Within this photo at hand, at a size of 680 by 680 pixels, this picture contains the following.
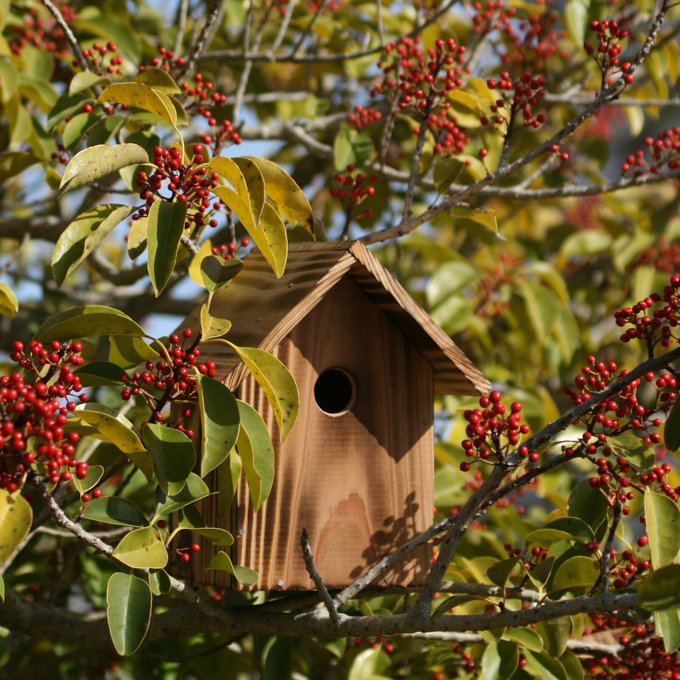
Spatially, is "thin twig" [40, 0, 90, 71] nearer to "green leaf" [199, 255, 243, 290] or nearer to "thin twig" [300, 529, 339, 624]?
"green leaf" [199, 255, 243, 290]

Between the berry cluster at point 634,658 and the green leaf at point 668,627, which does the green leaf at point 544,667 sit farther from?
the green leaf at point 668,627

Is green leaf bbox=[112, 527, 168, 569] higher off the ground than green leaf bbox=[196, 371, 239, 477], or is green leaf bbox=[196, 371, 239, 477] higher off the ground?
green leaf bbox=[196, 371, 239, 477]

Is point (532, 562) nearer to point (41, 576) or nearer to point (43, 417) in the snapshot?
point (43, 417)

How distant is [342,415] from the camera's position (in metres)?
2.55

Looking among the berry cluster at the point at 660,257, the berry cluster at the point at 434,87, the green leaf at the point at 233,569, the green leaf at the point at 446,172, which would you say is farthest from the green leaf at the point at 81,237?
the berry cluster at the point at 660,257

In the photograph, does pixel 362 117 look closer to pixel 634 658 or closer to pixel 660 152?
pixel 660 152

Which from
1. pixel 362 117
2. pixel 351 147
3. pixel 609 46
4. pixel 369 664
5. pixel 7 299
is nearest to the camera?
pixel 7 299

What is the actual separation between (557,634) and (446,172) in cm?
117

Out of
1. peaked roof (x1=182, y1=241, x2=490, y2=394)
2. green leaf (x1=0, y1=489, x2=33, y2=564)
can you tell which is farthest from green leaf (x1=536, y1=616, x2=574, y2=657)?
green leaf (x1=0, y1=489, x2=33, y2=564)

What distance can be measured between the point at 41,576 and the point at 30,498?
2.03 feet

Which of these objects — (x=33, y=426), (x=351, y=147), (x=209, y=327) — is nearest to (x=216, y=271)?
(x=209, y=327)

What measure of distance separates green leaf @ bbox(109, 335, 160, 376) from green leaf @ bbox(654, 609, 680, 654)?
3.56 feet

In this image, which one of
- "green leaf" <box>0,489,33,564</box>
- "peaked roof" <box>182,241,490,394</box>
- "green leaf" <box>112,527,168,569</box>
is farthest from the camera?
"peaked roof" <box>182,241,490,394</box>

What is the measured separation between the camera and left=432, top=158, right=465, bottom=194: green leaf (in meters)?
2.76
